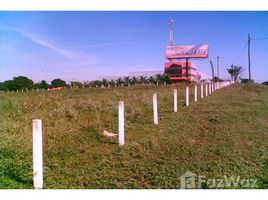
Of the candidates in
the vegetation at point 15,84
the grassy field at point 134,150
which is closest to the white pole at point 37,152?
the grassy field at point 134,150

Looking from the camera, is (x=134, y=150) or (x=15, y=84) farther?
(x=15, y=84)

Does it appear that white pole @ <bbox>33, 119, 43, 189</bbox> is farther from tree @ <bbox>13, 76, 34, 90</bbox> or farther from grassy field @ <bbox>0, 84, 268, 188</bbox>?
tree @ <bbox>13, 76, 34, 90</bbox>

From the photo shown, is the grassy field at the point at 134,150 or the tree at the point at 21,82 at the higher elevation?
the tree at the point at 21,82

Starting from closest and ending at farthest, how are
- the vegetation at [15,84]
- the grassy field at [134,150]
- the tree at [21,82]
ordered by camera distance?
1. the grassy field at [134,150]
2. the vegetation at [15,84]
3. the tree at [21,82]

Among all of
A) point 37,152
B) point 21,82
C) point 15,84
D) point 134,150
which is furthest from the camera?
point 15,84

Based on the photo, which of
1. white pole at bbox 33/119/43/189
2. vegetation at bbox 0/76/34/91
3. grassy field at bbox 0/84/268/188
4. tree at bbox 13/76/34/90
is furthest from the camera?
tree at bbox 13/76/34/90

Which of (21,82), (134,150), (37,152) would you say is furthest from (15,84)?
(37,152)

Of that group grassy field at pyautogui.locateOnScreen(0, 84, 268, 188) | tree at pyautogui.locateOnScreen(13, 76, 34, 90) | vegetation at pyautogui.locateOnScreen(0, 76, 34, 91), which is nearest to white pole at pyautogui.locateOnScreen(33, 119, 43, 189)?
grassy field at pyautogui.locateOnScreen(0, 84, 268, 188)

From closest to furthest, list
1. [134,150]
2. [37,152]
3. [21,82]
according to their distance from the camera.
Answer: [37,152] < [134,150] < [21,82]

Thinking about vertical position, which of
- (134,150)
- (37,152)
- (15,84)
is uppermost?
(15,84)

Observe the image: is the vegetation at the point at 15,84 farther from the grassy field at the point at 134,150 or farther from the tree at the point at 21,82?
the grassy field at the point at 134,150

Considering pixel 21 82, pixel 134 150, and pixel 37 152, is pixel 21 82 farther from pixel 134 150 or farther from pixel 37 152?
pixel 37 152

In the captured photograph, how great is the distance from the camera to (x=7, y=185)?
16.5 feet
